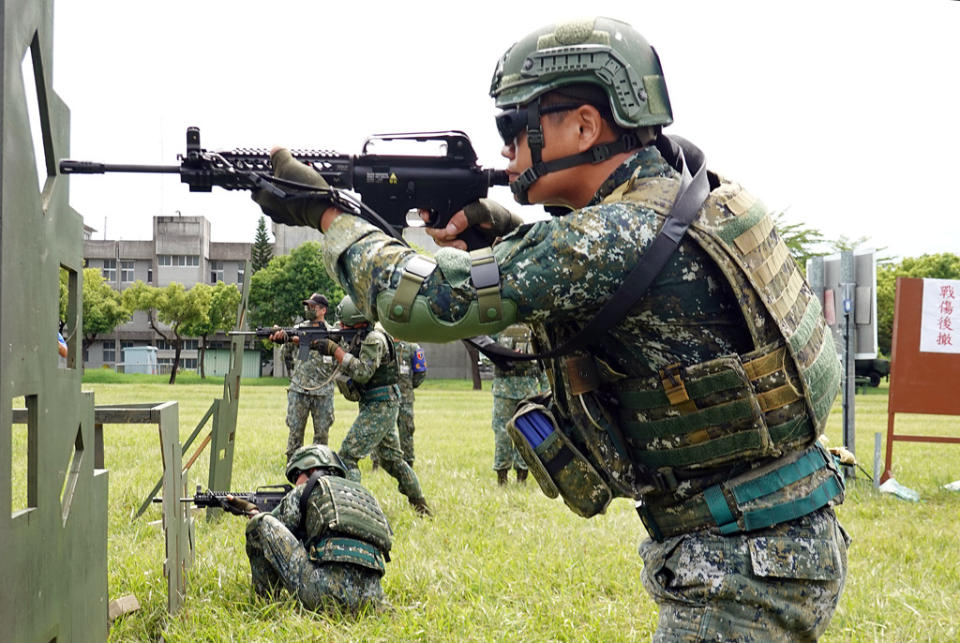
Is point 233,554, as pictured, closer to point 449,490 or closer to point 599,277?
point 449,490

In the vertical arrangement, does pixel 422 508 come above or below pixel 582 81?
below

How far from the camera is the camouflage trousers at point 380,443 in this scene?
738 centimetres

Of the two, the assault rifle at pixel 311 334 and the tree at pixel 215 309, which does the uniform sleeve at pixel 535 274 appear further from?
the tree at pixel 215 309

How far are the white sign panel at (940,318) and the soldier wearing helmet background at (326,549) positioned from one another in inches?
267

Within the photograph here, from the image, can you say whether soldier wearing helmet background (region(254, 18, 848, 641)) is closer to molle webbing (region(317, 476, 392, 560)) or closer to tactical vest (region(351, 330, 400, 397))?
molle webbing (region(317, 476, 392, 560))

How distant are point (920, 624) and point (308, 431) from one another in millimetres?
11930

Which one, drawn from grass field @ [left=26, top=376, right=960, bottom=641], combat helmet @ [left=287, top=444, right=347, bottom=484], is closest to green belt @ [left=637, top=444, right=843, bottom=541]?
grass field @ [left=26, top=376, right=960, bottom=641]

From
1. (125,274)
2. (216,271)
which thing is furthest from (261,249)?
(125,274)

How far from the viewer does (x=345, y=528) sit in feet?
14.4

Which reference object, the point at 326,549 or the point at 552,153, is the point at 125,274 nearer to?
the point at 326,549

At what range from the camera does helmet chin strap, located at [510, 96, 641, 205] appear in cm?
229

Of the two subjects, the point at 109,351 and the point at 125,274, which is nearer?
the point at 125,274

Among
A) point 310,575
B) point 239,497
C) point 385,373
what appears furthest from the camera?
point 385,373

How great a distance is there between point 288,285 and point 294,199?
46.1 m
